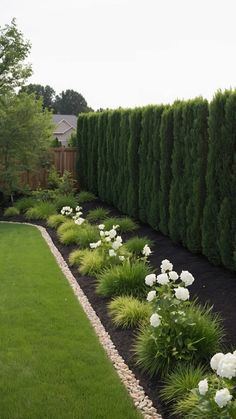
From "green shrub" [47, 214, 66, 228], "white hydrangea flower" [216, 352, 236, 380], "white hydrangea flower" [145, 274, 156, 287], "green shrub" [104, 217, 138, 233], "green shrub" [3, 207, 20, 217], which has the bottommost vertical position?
"green shrub" [3, 207, 20, 217]

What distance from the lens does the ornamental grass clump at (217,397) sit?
9.44 ft

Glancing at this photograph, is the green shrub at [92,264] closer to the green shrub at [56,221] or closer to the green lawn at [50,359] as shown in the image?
the green lawn at [50,359]

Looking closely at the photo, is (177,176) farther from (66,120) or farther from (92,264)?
(66,120)

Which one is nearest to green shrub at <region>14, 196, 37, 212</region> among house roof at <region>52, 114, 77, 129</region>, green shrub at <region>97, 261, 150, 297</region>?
green shrub at <region>97, 261, 150, 297</region>

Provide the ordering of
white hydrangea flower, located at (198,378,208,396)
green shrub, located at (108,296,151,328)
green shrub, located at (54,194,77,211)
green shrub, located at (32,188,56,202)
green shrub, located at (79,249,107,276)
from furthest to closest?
green shrub, located at (32,188,56,202) < green shrub, located at (54,194,77,211) < green shrub, located at (79,249,107,276) < green shrub, located at (108,296,151,328) < white hydrangea flower, located at (198,378,208,396)

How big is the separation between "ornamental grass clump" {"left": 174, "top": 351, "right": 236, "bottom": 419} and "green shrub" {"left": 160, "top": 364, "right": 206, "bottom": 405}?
5.3 inches

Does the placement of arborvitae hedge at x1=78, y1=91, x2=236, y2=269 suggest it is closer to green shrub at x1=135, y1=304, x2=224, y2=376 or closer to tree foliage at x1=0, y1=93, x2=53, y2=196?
green shrub at x1=135, y1=304, x2=224, y2=376

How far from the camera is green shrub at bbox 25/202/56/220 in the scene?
13.4 metres

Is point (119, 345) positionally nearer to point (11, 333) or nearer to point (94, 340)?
point (94, 340)

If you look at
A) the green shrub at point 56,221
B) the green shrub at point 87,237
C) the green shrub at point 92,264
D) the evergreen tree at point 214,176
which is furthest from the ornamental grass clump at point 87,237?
the evergreen tree at point 214,176

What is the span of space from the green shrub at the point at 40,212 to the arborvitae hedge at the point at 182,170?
181 centimetres

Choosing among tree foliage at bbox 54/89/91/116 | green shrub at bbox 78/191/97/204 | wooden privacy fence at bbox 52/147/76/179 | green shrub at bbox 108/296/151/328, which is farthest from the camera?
tree foliage at bbox 54/89/91/116

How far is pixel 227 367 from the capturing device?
2885mm

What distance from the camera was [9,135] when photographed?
14.9m
